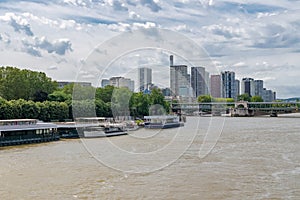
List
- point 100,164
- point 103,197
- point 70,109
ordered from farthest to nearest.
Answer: point 70,109, point 100,164, point 103,197

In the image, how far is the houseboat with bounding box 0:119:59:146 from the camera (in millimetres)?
30625

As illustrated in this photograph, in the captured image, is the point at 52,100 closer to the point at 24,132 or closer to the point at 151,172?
the point at 24,132

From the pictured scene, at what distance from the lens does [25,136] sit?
3219cm

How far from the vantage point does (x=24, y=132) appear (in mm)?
32312

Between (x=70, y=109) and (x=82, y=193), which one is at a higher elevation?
(x=70, y=109)

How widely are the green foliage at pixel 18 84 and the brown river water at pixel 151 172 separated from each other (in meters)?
22.7

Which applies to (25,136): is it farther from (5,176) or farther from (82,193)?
(82,193)

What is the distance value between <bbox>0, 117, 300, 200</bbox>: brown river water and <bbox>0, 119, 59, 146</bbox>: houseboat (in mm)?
2034

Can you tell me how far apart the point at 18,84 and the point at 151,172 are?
117 ft

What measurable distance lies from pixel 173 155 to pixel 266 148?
22.1ft

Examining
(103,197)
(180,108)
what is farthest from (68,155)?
(180,108)

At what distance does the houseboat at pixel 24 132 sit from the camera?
30.6m

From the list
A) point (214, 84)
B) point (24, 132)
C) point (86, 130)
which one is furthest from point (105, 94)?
point (214, 84)

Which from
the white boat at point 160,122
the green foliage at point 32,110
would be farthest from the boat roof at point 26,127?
the white boat at point 160,122
